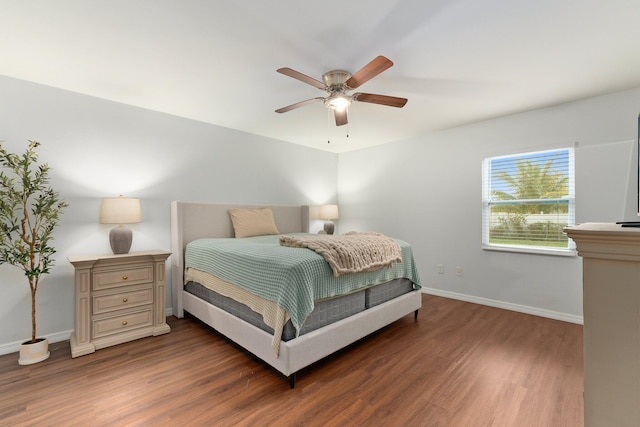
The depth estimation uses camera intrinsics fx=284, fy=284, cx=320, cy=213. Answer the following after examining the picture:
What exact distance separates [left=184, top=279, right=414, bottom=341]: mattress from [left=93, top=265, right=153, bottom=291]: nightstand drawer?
0.51m

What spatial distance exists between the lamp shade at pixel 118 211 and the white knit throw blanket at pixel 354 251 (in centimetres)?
150

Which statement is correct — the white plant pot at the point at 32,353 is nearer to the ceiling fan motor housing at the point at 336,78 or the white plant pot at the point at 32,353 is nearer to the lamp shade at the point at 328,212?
the ceiling fan motor housing at the point at 336,78

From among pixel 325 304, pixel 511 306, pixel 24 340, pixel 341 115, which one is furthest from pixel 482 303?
pixel 24 340

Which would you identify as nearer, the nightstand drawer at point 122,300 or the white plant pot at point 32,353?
the white plant pot at point 32,353

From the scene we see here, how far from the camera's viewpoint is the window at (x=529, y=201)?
3152 millimetres

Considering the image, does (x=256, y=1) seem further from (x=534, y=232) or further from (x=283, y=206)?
(x=534, y=232)

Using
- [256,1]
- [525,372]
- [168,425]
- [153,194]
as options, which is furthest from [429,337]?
[153,194]

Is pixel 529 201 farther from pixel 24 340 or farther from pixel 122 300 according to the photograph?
pixel 24 340

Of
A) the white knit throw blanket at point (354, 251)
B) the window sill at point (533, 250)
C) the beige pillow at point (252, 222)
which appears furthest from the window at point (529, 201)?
the beige pillow at point (252, 222)

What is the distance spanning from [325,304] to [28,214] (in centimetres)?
273

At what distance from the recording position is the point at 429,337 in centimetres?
269

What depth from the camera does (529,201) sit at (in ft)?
11.1

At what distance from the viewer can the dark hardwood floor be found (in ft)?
5.42

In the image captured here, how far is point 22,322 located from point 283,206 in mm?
3018
